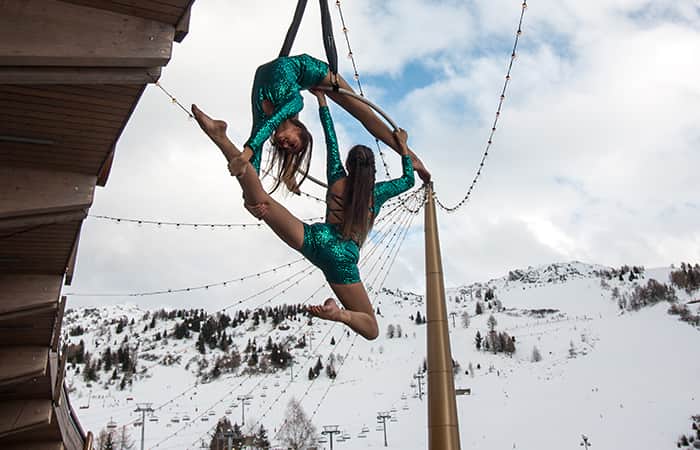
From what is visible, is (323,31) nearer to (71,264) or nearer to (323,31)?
(323,31)

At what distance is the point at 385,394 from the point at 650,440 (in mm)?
30863

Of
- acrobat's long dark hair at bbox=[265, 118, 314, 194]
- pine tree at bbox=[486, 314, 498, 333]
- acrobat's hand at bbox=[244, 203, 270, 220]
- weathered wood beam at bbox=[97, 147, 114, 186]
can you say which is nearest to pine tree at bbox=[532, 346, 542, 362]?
pine tree at bbox=[486, 314, 498, 333]

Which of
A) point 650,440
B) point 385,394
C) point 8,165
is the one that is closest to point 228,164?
point 8,165

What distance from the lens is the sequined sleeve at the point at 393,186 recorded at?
4.27 meters

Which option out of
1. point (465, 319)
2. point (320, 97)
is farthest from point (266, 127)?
point (465, 319)

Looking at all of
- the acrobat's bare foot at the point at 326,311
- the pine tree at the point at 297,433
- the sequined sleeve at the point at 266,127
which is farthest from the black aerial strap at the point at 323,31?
the pine tree at the point at 297,433

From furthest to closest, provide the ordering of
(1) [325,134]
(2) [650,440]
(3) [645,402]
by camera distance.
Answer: (3) [645,402]
(2) [650,440]
(1) [325,134]

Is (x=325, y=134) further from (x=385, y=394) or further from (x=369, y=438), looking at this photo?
(x=385, y=394)

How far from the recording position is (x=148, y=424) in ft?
227

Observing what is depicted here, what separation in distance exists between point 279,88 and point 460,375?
71013 mm

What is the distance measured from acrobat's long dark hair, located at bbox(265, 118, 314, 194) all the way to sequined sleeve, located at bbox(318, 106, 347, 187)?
0.18 m

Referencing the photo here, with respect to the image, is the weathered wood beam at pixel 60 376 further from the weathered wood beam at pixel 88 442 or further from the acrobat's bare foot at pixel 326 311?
the acrobat's bare foot at pixel 326 311

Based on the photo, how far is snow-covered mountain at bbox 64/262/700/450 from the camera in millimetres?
48969

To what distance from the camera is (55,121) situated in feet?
17.7
